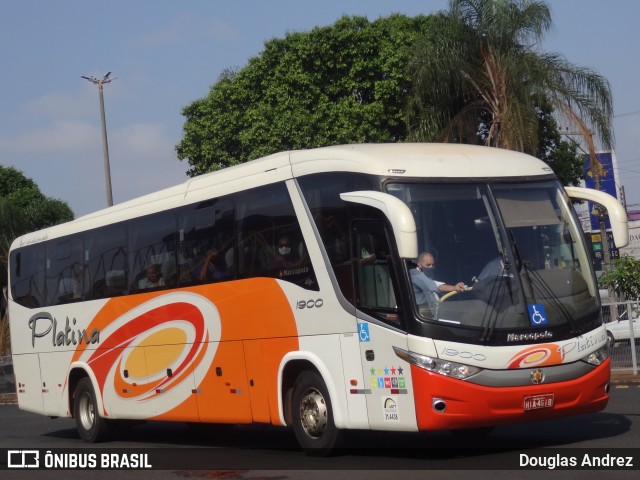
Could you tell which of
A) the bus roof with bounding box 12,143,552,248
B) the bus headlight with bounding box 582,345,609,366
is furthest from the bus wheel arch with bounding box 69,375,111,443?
the bus headlight with bounding box 582,345,609,366

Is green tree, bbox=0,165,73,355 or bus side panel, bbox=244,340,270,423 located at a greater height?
green tree, bbox=0,165,73,355

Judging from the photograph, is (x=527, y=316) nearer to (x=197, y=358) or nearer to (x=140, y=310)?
(x=197, y=358)

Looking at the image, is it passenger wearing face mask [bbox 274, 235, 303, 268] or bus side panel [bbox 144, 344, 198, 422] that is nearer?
passenger wearing face mask [bbox 274, 235, 303, 268]

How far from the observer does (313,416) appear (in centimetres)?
1209

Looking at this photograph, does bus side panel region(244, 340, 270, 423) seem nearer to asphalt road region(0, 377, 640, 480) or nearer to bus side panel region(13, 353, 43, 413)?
asphalt road region(0, 377, 640, 480)

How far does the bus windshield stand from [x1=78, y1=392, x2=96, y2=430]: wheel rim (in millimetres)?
8497

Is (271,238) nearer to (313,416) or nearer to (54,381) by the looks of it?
(313,416)

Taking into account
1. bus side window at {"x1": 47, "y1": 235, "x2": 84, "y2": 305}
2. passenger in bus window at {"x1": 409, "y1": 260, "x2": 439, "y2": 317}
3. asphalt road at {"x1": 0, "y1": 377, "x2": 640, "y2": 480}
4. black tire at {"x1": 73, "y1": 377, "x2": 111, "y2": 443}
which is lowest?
asphalt road at {"x1": 0, "y1": 377, "x2": 640, "y2": 480}

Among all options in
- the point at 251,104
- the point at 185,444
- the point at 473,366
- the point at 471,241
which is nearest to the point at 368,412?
the point at 473,366

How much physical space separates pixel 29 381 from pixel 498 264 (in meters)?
11.2

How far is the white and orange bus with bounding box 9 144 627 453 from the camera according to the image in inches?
418

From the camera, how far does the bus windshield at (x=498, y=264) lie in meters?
10.7

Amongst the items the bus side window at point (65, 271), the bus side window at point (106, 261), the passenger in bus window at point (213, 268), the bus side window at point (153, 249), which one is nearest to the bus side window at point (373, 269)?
the passenger in bus window at point (213, 268)

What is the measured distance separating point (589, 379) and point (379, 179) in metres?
3.01
